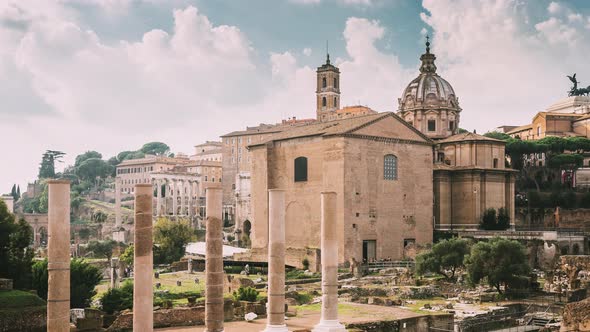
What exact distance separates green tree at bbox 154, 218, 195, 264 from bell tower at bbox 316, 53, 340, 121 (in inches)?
1138

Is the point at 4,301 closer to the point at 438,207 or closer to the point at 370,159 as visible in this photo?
the point at 370,159

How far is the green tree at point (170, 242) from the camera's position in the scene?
140 feet

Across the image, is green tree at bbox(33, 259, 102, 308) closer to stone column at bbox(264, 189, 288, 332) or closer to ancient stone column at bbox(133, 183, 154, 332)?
stone column at bbox(264, 189, 288, 332)

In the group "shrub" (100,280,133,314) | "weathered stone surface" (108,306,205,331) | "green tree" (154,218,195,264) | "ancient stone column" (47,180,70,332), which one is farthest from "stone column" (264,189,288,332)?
"green tree" (154,218,195,264)

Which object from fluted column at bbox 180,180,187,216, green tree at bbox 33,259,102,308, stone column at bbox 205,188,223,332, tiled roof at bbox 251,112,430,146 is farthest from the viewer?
fluted column at bbox 180,180,187,216

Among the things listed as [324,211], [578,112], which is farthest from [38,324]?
[578,112]

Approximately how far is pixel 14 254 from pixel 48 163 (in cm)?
8260

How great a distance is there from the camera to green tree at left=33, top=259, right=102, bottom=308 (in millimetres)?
21422

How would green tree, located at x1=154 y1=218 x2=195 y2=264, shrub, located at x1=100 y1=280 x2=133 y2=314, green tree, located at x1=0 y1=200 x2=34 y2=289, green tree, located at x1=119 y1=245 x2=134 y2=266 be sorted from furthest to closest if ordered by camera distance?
1. green tree, located at x1=154 y1=218 x2=195 y2=264
2. green tree, located at x1=119 y1=245 x2=134 y2=266
3. green tree, located at x1=0 y1=200 x2=34 y2=289
4. shrub, located at x1=100 y1=280 x2=133 y2=314

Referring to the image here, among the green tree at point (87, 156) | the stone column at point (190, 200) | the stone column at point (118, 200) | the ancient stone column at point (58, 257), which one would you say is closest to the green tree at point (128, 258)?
the stone column at point (118, 200)

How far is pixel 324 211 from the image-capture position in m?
15.7

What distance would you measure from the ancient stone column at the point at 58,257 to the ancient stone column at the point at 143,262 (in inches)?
44.3

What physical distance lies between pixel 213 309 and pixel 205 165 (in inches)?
2710

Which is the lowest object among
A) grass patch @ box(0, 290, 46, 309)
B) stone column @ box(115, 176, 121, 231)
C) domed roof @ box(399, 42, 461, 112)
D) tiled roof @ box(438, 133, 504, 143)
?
grass patch @ box(0, 290, 46, 309)
